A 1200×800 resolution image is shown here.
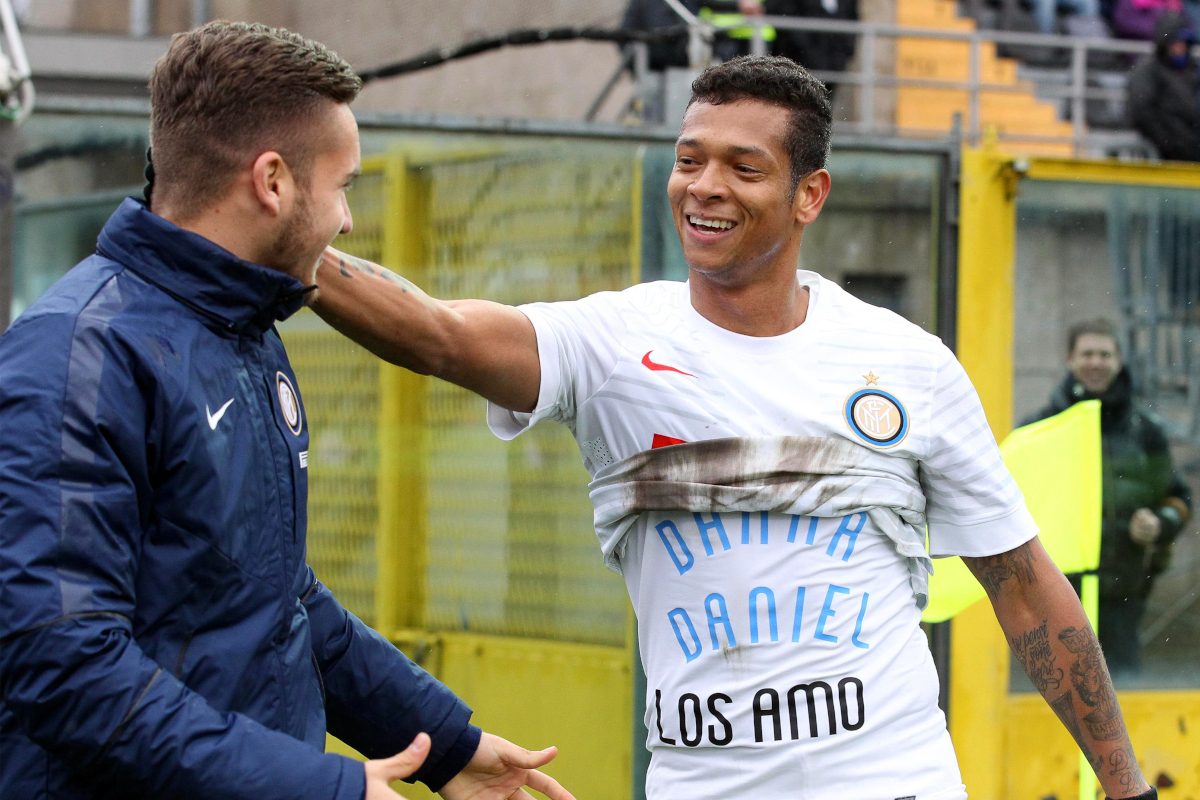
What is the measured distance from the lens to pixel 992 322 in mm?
4809

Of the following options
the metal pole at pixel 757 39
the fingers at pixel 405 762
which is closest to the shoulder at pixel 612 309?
the fingers at pixel 405 762

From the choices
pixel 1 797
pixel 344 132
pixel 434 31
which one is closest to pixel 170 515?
pixel 1 797

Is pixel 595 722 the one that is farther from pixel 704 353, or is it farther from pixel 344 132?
pixel 344 132

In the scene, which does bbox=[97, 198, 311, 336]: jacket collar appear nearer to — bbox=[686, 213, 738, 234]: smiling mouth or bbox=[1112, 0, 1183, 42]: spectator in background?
bbox=[686, 213, 738, 234]: smiling mouth

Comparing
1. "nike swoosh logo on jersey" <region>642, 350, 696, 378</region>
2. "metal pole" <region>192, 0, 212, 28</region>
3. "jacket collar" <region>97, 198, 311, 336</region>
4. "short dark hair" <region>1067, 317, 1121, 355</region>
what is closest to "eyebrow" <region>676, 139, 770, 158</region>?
"nike swoosh logo on jersey" <region>642, 350, 696, 378</region>

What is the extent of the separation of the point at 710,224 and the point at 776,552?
650 millimetres

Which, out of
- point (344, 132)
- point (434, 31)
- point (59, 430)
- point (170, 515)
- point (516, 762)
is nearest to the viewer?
point (59, 430)

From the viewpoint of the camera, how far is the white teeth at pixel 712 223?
2.46m

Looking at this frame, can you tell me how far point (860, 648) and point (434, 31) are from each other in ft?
21.0

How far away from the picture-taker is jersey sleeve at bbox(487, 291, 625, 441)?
2270 millimetres

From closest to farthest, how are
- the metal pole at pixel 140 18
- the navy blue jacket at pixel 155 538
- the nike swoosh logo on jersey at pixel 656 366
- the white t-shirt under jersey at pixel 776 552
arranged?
the navy blue jacket at pixel 155 538
the white t-shirt under jersey at pixel 776 552
the nike swoosh logo on jersey at pixel 656 366
the metal pole at pixel 140 18

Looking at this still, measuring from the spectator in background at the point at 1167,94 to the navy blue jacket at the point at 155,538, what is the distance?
27.6 feet

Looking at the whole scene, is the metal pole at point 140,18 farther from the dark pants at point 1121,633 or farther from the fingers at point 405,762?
the fingers at point 405,762

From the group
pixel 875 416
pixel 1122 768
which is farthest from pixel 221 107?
pixel 1122 768
